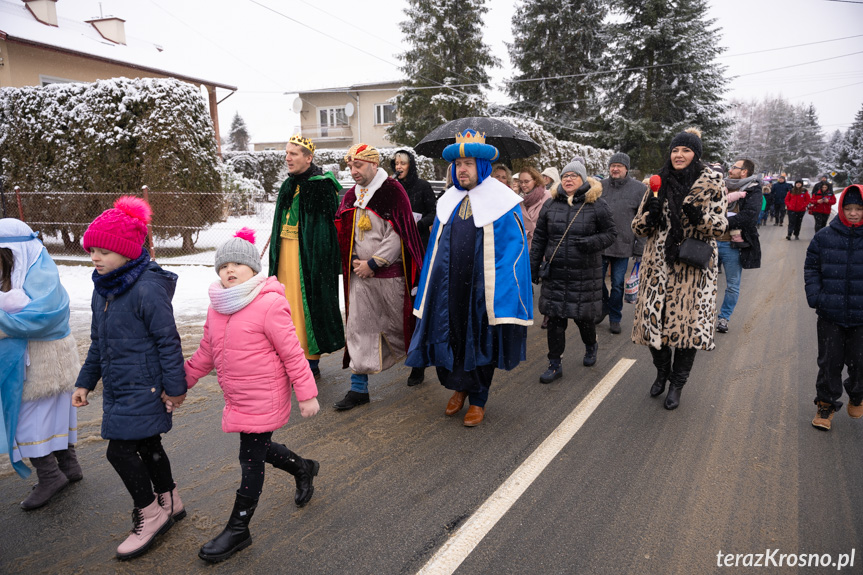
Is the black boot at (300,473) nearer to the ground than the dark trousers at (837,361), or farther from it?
nearer to the ground

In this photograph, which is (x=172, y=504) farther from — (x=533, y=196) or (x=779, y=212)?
(x=779, y=212)

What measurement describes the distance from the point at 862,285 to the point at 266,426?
415cm

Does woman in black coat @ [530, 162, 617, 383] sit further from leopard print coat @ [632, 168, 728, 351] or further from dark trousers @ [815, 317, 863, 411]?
dark trousers @ [815, 317, 863, 411]

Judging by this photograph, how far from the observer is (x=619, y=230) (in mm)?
7023

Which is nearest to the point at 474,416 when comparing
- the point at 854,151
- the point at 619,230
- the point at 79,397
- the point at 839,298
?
the point at 79,397

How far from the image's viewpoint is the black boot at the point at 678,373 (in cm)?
436

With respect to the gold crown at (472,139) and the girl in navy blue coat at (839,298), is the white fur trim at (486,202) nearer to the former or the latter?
the gold crown at (472,139)

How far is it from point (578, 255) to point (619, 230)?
2217mm

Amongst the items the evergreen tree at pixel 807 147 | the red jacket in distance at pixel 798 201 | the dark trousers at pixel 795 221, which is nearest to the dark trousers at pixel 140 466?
the red jacket in distance at pixel 798 201

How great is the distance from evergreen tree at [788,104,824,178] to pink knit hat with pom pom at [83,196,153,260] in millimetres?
85421

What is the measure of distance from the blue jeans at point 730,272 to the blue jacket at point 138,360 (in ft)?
21.3

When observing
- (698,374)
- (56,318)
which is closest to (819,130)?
(698,374)

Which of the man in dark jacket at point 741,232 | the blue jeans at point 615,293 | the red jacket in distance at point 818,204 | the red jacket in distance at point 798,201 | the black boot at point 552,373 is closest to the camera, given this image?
the black boot at point 552,373

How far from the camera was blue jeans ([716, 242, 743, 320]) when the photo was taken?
6695 mm
